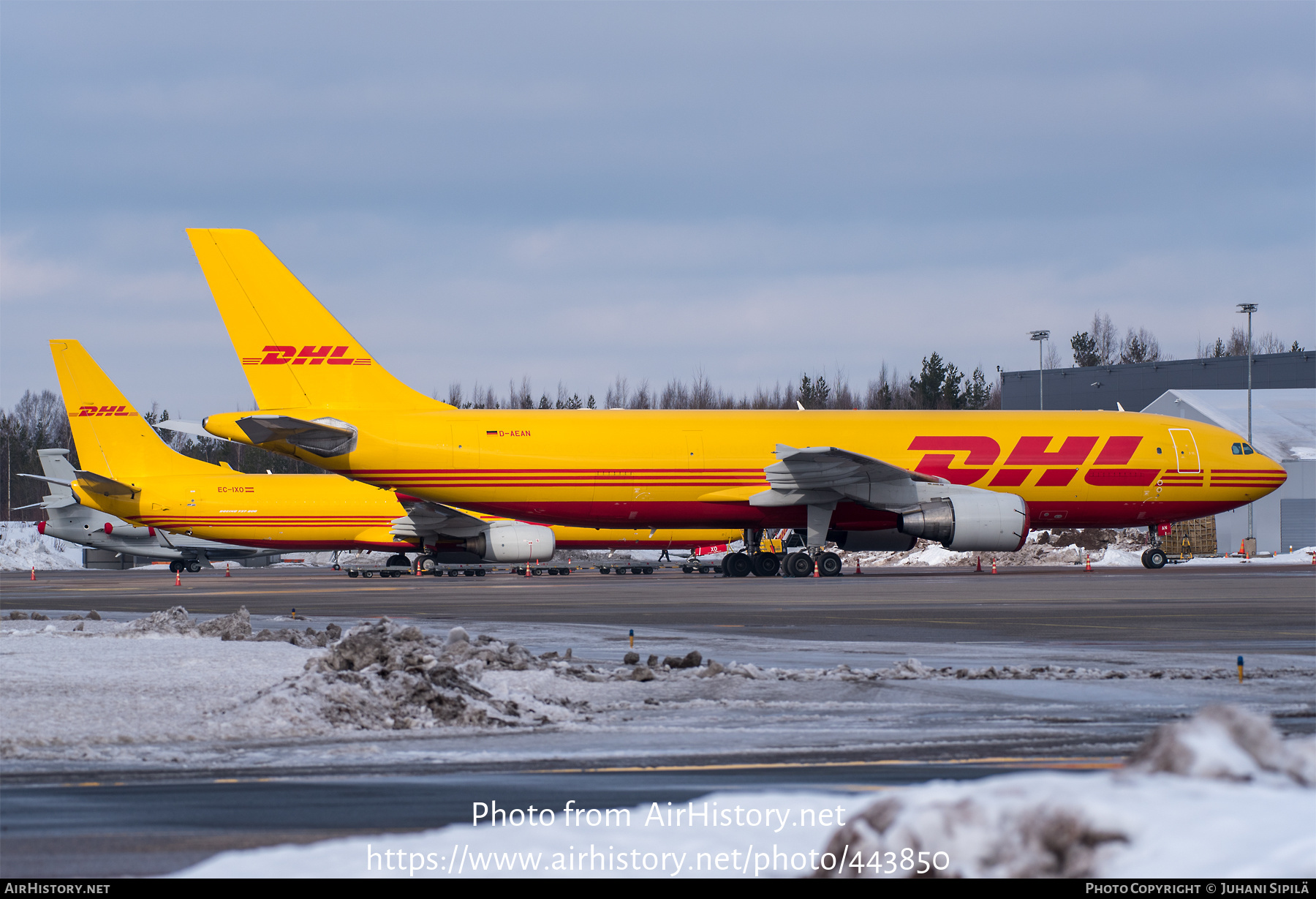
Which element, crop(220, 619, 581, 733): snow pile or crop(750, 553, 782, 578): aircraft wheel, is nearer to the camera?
crop(220, 619, 581, 733): snow pile

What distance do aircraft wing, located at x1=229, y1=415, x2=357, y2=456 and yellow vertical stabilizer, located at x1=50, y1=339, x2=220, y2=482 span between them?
1814 centimetres

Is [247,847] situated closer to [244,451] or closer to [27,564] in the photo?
[27,564]

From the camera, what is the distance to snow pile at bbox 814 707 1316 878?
13.6ft

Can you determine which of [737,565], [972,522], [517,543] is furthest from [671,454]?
[517,543]

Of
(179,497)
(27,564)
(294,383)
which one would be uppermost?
(294,383)

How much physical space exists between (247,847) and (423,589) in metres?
25.7

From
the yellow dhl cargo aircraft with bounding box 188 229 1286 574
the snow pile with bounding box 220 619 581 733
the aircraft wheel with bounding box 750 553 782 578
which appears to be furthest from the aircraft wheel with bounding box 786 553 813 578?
the snow pile with bounding box 220 619 581 733

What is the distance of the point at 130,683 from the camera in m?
11.4

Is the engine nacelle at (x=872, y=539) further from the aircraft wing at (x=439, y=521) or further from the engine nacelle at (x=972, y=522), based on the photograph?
the aircraft wing at (x=439, y=521)

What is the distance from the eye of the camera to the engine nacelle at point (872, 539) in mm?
36562

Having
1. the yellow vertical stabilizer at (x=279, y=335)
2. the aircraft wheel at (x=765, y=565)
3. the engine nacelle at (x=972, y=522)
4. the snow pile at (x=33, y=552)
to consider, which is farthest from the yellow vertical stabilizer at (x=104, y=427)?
the engine nacelle at (x=972, y=522)

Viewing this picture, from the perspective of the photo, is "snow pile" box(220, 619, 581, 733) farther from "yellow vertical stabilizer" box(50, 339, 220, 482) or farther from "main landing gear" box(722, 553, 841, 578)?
"yellow vertical stabilizer" box(50, 339, 220, 482)

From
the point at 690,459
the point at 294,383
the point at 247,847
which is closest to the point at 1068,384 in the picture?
the point at 690,459

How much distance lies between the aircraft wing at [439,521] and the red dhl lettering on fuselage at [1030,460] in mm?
15263
